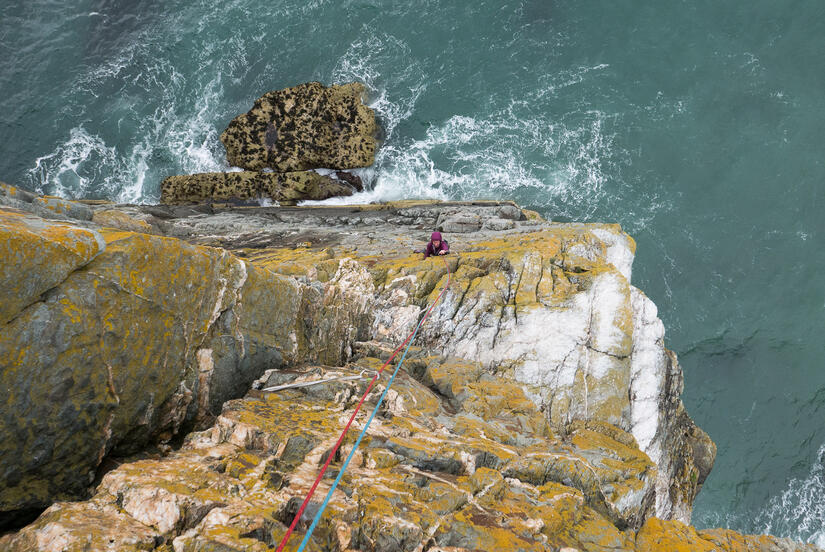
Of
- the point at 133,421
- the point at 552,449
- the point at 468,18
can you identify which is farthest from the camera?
the point at 468,18

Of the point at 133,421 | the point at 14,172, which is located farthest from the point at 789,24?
the point at 14,172

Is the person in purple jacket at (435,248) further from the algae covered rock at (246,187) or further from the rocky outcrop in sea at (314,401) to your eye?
the algae covered rock at (246,187)

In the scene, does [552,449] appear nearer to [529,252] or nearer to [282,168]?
[529,252]

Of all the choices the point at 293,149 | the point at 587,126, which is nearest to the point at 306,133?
the point at 293,149

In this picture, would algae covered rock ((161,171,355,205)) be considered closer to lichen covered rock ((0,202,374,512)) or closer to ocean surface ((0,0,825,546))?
ocean surface ((0,0,825,546))

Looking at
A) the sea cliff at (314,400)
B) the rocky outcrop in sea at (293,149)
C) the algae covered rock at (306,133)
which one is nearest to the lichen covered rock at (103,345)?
the sea cliff at (314,400)

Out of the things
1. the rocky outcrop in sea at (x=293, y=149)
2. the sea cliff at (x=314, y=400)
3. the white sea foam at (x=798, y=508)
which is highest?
the rocky outcrop in sea at (x=293, y=149)
